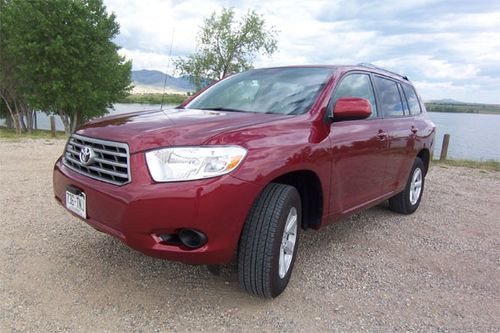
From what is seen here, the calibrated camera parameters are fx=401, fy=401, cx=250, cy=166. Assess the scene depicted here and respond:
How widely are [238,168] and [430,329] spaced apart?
63.4 inches

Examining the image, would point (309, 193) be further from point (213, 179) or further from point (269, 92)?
point (213, 179)

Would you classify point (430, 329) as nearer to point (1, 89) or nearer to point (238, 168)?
point (238, 168)

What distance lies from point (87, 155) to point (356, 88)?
2436mm

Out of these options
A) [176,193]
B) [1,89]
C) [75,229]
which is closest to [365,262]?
[176,193]

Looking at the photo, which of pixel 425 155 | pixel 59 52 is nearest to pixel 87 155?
pixel 425 155

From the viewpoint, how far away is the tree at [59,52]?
21.9 meters

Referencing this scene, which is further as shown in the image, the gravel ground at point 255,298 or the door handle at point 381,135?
the door handle at point 381,135

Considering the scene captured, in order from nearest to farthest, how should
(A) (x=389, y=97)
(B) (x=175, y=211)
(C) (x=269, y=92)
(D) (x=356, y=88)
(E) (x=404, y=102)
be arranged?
1. (B) (x=175, y=211)
2. (C) (x=269, y=92)
3. (D) (x=356, y=88)
4. (A) (x=389, y=97)
5. (E) (x=404, y=102)

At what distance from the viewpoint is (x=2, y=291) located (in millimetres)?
2727

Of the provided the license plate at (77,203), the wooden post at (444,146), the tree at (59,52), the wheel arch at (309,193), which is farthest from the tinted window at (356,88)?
the tree at (59,52)

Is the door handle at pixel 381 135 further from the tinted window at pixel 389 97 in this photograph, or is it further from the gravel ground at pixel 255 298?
the gravel ground at pixel 255 298

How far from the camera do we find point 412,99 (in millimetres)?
5125

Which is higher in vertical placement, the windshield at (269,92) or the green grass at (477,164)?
the windshield at (269,92)

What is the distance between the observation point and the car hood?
2.36m
